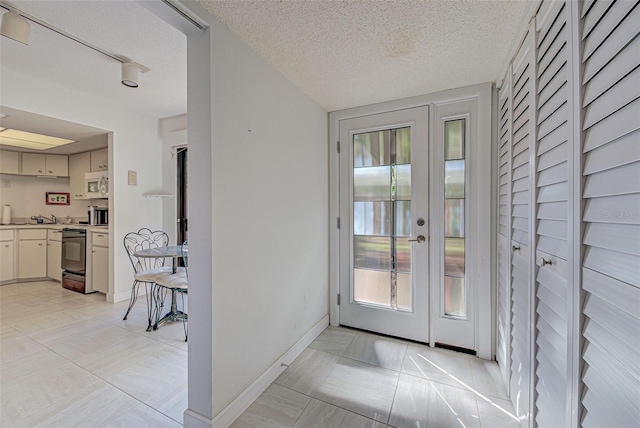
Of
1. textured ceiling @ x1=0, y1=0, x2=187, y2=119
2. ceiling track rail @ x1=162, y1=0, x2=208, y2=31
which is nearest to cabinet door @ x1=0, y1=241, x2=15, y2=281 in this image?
textured ceiling @ x1=0, y1=0, x2=187, y2=119

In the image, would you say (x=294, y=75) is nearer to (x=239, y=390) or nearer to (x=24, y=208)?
(x=239, y=390)

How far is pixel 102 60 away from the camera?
2199mm

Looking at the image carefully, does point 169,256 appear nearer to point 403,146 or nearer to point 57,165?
point 403,146

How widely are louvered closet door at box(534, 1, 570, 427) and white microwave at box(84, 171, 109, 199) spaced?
15.8ft

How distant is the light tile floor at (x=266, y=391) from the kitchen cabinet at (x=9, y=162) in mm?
3046

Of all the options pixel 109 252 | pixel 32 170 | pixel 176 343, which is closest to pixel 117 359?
pixel 176 343

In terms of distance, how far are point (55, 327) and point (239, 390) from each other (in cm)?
243

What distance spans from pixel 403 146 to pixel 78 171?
5.34 m

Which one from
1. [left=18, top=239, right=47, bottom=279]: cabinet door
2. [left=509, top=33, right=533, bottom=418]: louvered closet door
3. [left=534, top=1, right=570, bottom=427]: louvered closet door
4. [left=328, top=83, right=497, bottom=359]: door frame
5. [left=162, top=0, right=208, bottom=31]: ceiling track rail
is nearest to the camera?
[left=534, top=1, right=570, bottom=427]: louvered closet door

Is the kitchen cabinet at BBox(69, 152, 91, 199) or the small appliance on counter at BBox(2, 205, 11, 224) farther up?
the kitchen cabinet at BBox(69, 152, 91, 199)

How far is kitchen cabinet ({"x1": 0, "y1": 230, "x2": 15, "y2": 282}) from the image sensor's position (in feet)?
13.1

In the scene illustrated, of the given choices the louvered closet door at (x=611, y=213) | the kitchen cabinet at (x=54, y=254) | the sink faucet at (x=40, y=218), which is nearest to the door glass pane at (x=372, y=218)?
the louvered closet door at (x=611, y=213)

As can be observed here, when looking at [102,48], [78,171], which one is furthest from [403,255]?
[78,171]

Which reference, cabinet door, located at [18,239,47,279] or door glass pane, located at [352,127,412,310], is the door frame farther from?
cabinet door, located at [18,239,47,279]
